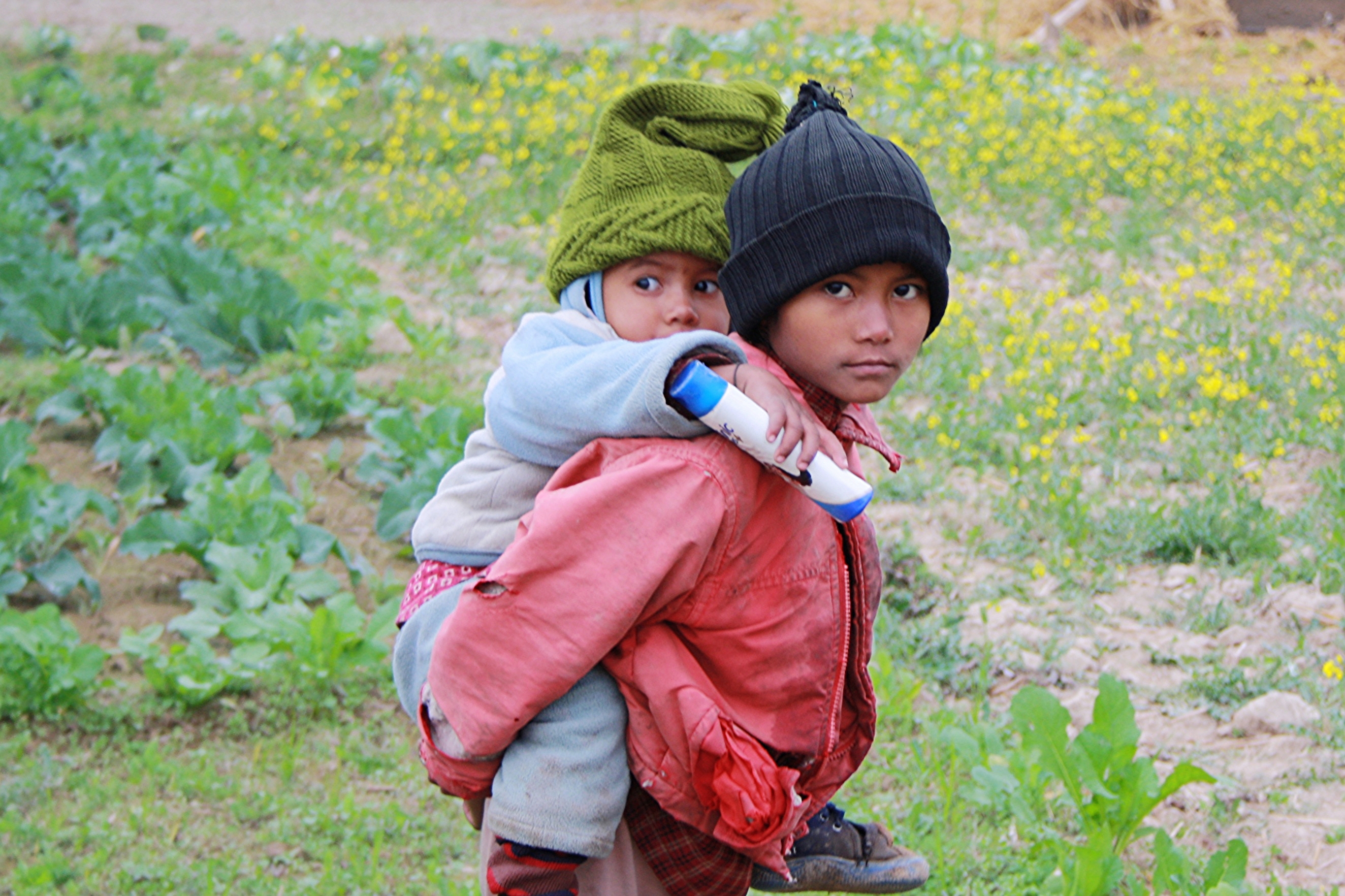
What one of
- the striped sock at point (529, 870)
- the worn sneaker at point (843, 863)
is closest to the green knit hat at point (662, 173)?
the striped sock at point (529, 870)

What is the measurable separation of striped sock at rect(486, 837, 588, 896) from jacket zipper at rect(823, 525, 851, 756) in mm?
384

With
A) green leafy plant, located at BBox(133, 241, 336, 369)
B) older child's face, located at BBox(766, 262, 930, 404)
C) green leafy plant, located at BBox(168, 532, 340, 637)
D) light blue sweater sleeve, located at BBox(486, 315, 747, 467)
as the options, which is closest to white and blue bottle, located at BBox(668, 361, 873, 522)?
light blue sweater sleeve, located at BBox(486, 315, 747, 467)

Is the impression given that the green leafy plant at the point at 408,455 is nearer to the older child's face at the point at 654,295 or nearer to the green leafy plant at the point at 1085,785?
the green leafy plant at the point at 1085,785

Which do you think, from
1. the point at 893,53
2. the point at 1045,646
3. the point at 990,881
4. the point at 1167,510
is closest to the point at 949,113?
the point at 893,53

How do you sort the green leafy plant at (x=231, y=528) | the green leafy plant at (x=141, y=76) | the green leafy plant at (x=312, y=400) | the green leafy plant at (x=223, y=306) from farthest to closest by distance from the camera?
1. the green leafy plant at (x=141, y=76)
2. the green leafy plant at (x=223, y=306)
3. the green leafy plant at (x=312, y=400)
4. the green leafy plant at (x=231, y=528)

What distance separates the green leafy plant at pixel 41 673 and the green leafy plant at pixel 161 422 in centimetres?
111

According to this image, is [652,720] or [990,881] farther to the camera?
[990,881]

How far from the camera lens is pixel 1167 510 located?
4383 mm

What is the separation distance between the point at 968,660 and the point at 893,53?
24.5ft

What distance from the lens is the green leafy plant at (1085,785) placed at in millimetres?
2660

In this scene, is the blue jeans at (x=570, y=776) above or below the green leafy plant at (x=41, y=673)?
above

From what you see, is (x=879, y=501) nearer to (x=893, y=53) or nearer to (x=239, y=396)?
(x=239, y=396)

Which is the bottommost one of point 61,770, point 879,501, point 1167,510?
point 61,770

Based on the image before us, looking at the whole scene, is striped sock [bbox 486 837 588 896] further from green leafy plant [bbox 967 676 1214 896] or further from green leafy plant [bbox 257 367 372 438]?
green leafy plant [bbox 257 367 372 438]
